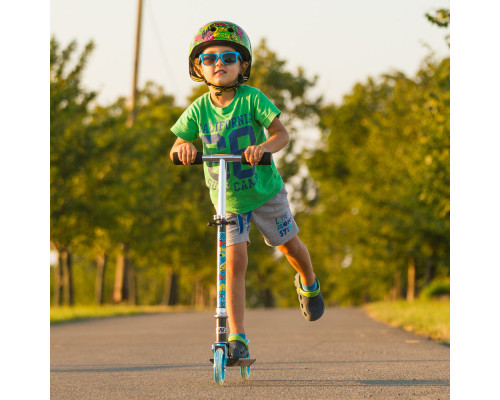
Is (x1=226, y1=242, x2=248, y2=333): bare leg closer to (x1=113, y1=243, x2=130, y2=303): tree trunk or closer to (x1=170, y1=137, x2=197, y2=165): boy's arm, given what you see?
(x1=170, y1=137, x2=197, y2=165): boy's arm

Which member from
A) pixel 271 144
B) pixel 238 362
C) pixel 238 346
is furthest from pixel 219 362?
pixel 271 144

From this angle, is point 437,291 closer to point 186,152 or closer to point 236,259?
point 236,259

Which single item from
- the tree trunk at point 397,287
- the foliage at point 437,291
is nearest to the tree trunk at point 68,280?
the foliage at point 437,291

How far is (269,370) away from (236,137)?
1780mm

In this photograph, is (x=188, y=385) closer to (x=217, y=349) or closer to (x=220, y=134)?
(x=217, y=349)

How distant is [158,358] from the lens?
23.2 ft

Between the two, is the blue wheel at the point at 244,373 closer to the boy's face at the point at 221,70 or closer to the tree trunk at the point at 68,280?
the boy's face at the point at 221,70

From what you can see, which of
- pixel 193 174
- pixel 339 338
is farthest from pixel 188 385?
pixel 193 174

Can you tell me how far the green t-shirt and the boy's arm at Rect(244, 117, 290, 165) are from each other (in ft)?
0.24

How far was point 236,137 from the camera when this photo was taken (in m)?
5.19

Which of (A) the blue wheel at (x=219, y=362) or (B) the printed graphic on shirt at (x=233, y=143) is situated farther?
(B) the printed graphic on shirt at (x=233, y=143)

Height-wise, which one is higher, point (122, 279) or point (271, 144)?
point (271, 144)

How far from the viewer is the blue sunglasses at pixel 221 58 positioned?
5.10m
